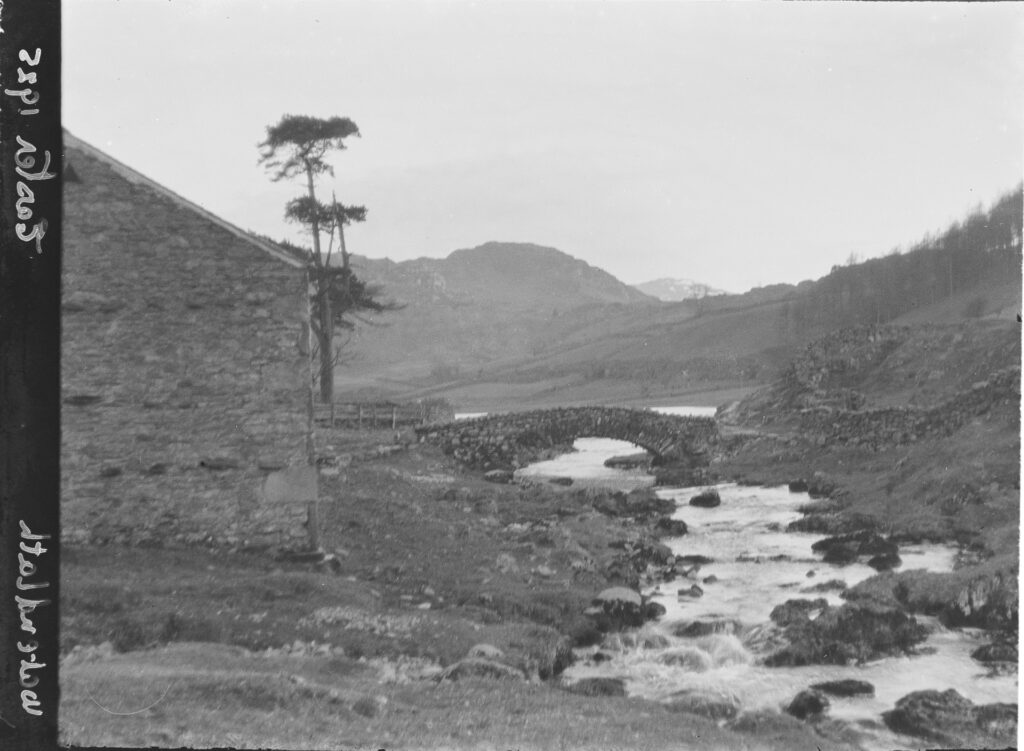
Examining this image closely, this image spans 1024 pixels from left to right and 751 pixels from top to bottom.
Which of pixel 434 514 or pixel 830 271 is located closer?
pixel 830 271

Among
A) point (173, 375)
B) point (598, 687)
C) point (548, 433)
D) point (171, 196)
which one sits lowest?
point (598, 687)

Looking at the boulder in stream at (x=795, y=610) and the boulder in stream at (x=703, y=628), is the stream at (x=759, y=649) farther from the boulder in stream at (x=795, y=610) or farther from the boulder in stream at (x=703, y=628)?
the boulder in stream at (x=795, y=610)

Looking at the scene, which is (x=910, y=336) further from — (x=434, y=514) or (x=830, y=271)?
(x=434, y=514)

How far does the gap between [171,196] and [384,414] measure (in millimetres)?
14243

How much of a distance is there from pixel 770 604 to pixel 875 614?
6.53ft

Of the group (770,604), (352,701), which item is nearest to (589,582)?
(770,604)

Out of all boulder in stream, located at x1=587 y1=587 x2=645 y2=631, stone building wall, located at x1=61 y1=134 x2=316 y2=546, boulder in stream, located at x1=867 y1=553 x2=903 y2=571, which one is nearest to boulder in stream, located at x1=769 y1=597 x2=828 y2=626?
boulder in stream, located at x1=867 y1=553 x2=903 y2=571

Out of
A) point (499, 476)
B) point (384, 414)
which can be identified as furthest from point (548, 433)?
point (384, 414)

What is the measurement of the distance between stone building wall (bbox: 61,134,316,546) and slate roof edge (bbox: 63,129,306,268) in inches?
1.0

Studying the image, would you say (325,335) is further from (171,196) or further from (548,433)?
(548,433)

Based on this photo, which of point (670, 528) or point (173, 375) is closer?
point (173, 375)

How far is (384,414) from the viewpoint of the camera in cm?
2558

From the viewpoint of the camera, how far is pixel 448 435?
25578 millimetres

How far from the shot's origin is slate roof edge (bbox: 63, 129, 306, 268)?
11.5m
